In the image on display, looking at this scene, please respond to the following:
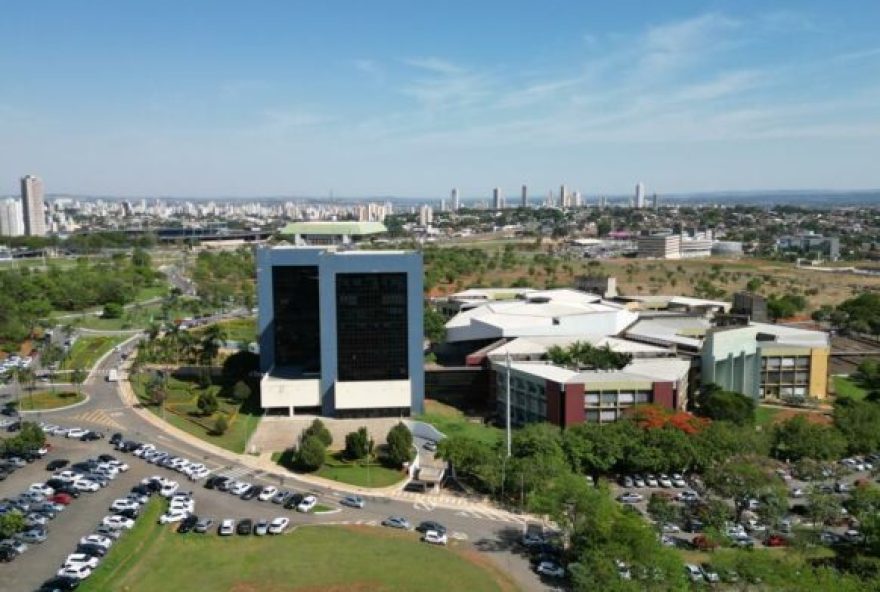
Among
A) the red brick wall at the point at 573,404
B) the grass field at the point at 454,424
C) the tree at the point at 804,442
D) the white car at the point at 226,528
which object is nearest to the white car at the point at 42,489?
the white car at the point at 226,528

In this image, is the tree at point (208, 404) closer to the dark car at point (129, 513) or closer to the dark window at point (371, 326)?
the dark window at point (371, 326)

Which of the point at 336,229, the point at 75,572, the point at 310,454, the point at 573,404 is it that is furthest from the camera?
the point at 336,229

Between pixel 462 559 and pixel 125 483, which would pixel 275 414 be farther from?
pixel 462 559

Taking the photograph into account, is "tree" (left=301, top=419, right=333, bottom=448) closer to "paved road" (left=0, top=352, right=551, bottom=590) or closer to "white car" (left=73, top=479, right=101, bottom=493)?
"paved road" (left=0, top=352, right=551, bottom=590)

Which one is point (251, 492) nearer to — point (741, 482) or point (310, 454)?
point (310, 454)

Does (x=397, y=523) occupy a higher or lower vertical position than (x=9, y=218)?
lower

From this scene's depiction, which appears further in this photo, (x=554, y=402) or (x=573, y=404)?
(x=554, y=402)

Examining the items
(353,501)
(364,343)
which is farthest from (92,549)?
(364,343)

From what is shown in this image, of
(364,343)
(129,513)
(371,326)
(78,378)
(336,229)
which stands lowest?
(129,513)

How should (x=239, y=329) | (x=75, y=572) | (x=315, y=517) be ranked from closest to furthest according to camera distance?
(x=75, y=572) < (x=315, y=517) < (x=239, y=329)
